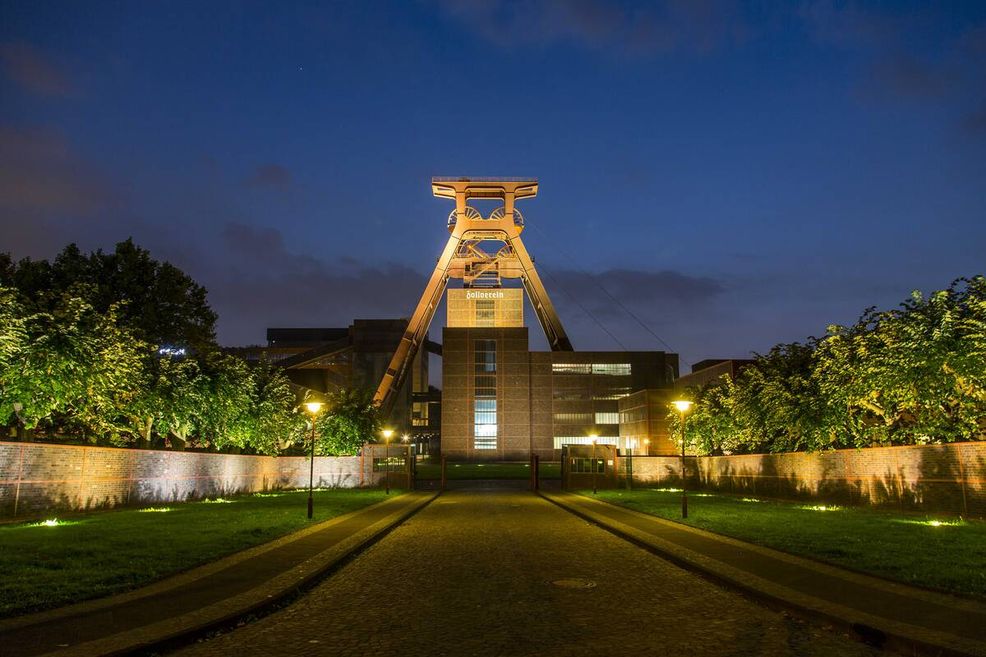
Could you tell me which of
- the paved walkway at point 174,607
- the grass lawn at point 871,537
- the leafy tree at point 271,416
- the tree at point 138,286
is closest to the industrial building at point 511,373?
the tree at point 138,286

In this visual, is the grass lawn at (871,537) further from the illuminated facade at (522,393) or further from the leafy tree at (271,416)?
the illuminated facade at (522,393)

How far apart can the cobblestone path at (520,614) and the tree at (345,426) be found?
120ft

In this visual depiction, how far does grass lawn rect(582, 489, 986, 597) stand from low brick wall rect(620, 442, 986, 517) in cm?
73

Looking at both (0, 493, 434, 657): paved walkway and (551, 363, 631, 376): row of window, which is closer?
(0, 493, 434, 657): paved walkway

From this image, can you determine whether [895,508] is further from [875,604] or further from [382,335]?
[382,335]

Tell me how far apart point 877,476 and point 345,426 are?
35.6 meters

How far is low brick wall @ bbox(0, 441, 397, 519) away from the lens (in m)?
21.4

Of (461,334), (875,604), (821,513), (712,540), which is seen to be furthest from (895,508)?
(461,334)

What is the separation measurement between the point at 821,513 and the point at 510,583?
56.3 feet

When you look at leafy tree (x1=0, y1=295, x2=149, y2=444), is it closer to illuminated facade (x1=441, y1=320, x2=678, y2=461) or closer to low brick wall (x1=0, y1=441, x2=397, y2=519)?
Answer: low brick wall (x1=0, y1=441, x2=397, y2=519)

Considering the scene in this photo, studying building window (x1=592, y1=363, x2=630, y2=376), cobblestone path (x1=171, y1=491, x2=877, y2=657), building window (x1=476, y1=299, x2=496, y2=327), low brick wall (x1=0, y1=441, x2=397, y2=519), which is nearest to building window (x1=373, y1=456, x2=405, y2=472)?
low brick wall (x1=0, y1=441, x2=397, y2=519)

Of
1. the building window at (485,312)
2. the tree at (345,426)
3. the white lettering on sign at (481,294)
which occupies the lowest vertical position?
the tree at (345,426)

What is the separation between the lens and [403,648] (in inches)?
329

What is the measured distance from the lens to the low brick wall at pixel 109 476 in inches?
843
